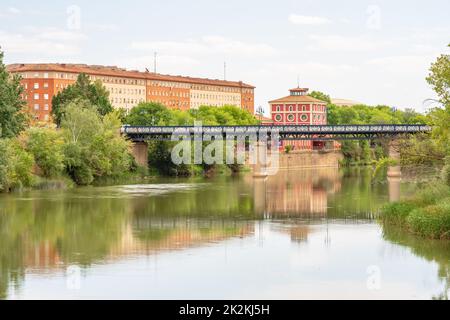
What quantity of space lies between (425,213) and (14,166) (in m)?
31.4

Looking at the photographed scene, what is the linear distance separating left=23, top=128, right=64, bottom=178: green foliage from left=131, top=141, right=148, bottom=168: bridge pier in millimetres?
20706

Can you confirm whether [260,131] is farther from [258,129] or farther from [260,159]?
[260,159]

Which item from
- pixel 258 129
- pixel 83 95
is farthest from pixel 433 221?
pixel 83 95

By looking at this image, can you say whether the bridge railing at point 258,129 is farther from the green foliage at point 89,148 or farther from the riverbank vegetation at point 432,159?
the riverbank vegetation at point 432,159

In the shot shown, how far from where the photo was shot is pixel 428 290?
28.4m

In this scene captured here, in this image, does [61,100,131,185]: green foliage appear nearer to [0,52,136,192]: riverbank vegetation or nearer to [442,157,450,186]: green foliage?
[0,52,136,192]: riverbank vegetation

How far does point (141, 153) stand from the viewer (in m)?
92.0

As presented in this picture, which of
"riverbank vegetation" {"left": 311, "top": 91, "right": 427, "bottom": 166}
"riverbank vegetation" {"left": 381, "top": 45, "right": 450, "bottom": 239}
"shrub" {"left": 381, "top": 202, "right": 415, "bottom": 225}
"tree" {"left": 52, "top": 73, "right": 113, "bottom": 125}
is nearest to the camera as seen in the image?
"riverbank vegetation" {"left": 381, "top": 45, "right": 450, "bottom": 239}

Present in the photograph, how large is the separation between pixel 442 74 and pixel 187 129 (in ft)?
175

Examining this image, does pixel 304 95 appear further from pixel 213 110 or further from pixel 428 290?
pixel 428 290

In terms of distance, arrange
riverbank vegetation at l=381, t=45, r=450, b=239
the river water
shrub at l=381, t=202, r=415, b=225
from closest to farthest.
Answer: the river water < riverbank vegetation at l=381, t=45, r=450, b=239 < shrub at l=381, t=202, r=415, b=225

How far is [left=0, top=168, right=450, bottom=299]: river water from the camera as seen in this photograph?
28.6 m

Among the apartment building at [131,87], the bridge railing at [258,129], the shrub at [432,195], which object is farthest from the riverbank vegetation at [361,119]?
the shrub at [432,195]

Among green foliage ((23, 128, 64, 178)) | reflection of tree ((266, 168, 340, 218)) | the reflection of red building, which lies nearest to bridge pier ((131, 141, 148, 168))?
reflection of tree ((266, 168, 340, 218))
